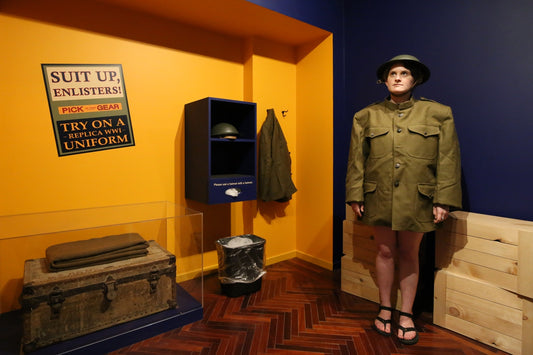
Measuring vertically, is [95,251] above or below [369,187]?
below

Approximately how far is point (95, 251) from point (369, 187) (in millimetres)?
1853

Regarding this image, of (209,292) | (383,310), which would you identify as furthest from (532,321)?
(209,292)

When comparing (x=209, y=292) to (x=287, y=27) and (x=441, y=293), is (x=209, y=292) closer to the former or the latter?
(x=441, y=293)

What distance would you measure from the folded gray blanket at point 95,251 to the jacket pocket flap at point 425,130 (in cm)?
197

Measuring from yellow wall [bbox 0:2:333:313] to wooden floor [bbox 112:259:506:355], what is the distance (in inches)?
28.3

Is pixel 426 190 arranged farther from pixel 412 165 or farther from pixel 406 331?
pixel 406 331

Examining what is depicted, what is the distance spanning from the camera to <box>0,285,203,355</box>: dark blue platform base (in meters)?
1.85

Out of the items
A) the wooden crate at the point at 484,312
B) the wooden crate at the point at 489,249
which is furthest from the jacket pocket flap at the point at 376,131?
the wooden crate at the point at 484,312

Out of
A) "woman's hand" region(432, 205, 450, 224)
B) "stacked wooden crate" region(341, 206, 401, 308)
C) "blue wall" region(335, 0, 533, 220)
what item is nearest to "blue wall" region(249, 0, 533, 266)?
"blue wall" region(335, 0, 533, 220)

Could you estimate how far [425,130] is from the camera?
201 cm

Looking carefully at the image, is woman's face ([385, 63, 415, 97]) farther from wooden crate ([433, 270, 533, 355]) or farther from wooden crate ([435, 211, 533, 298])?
wooden crate ([433, 270, 533, 355])

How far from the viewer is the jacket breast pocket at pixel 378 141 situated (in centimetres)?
209

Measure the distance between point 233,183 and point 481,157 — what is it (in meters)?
1.97

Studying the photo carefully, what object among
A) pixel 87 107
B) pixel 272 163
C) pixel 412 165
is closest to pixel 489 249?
pixel 412 165
